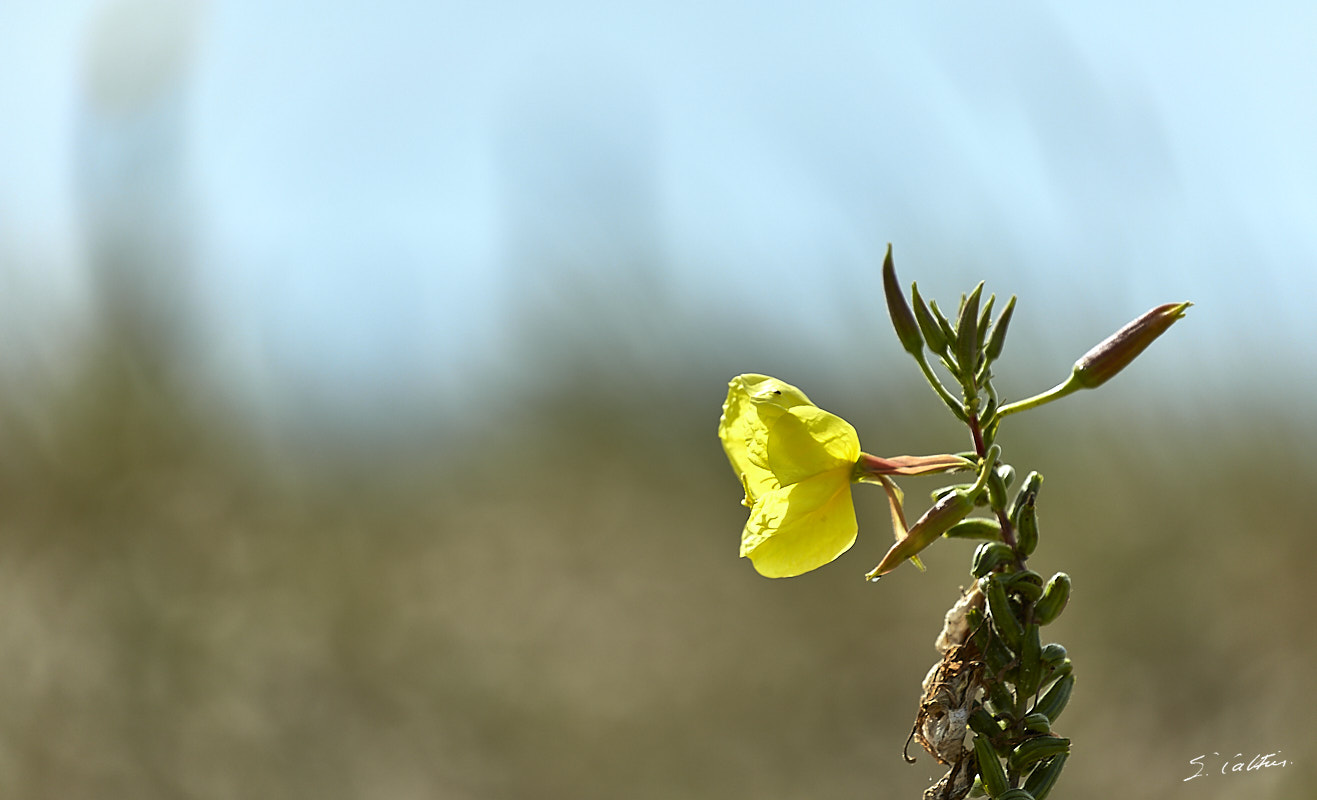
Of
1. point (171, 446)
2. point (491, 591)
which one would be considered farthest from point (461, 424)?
point (171, 446)

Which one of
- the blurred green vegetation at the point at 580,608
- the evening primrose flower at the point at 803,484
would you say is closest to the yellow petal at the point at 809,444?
the evening primrose flower at the point at 803,484

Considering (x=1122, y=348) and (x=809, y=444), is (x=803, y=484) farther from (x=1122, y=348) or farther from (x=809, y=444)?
(x=1122, y=348)

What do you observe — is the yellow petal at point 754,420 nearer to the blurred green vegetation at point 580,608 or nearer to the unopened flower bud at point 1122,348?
the unopened flower bud at point 1122,348

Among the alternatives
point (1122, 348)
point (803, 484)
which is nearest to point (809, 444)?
point (803, 484)

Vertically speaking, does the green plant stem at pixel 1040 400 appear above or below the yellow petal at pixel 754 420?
below

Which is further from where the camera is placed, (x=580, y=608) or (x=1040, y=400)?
(x=580, y=608)

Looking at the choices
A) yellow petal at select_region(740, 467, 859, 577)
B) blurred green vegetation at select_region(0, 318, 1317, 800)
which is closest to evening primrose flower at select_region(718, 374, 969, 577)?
yellow petal at select_region(740, 467, 859, 577)

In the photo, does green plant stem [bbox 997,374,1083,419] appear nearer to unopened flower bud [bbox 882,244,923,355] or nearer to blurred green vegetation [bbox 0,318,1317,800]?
unopened flower bud [bbox 882,244,923,355]

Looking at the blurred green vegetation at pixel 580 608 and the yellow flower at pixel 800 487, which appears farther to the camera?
the blurred green vegetation at pixel 580 608
